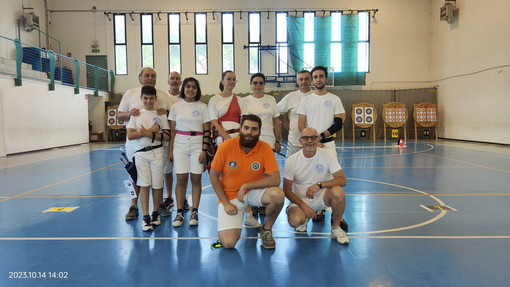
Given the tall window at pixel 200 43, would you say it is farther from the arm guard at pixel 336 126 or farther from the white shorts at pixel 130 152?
the arm guard at pixel 336 126

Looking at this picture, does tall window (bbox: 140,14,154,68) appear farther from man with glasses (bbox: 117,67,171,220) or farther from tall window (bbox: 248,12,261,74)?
man with glasses (bbox: 117,67,171,220)

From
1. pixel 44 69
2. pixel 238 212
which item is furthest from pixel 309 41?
pixel 238 212

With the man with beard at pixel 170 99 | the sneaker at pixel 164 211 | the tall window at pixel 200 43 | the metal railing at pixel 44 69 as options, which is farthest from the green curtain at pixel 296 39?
the sneaker at pixel 164 211

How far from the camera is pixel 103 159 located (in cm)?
993

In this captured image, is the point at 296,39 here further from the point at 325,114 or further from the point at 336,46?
the point at 325,114

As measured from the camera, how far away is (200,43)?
1859cm

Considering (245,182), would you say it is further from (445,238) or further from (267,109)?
(445,238)

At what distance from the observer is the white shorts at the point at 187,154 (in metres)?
3.79

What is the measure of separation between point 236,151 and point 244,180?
0.94ft

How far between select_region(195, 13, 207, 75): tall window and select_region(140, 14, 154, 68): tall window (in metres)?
2.44

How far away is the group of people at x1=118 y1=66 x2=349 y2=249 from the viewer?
321 centimetres

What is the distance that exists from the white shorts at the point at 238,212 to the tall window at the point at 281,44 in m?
15.7

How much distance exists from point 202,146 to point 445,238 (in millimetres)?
2620

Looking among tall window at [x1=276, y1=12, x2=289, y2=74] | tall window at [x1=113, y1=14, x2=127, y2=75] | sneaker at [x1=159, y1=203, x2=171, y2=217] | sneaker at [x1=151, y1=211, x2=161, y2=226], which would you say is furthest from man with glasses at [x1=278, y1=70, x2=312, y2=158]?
tall window at [x1=113, y1=14, x2=127, y2=75]
